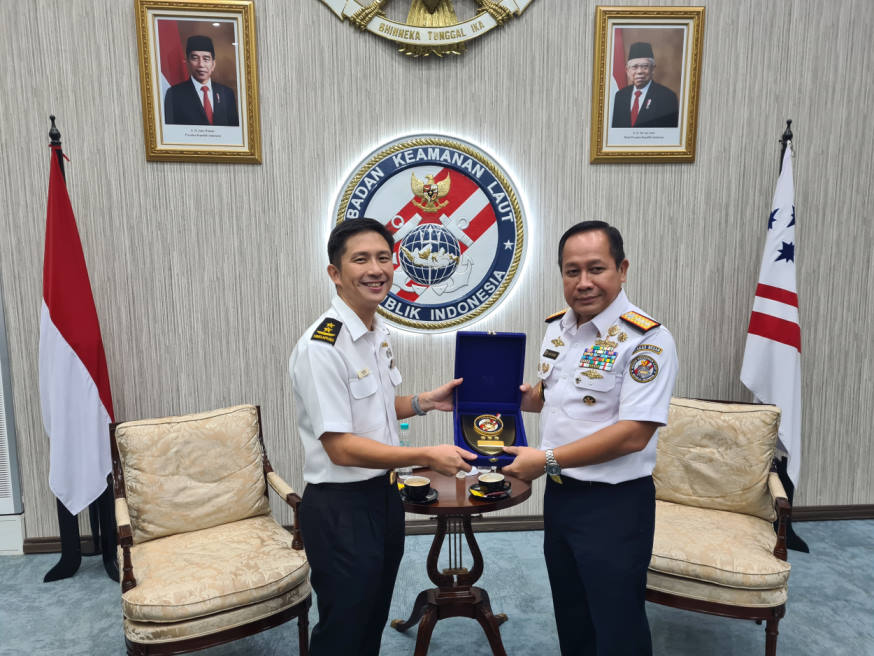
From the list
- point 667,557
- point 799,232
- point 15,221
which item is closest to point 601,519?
point 667,557

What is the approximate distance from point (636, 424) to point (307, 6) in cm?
266

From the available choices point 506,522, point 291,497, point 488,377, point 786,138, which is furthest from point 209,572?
point 786,138

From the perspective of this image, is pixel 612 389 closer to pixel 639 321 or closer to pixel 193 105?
pixel 639 321

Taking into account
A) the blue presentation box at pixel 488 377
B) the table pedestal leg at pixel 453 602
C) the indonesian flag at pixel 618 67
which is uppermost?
the indonesian flag at pixel 618 67

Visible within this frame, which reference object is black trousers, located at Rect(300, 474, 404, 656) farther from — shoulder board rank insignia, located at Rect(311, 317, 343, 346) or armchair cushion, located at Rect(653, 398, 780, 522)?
armchair cushion, located at Rect(653, 398, 780, 522)

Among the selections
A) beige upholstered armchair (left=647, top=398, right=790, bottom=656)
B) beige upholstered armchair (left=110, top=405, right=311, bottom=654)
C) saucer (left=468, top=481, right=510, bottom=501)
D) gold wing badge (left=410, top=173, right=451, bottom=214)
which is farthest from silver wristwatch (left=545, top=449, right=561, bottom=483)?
gold wing badge (left=410, top=173, right=451, bottom=214)

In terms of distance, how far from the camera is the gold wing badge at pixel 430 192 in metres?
3.01

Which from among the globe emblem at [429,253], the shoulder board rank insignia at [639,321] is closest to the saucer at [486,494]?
the shoulder board rank insignia at [639,321]

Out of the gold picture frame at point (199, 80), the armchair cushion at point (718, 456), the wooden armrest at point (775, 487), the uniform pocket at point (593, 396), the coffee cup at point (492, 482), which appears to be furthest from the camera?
the gold picture frame at point (199, 80)

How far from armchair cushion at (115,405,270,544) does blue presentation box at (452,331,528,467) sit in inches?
42.8

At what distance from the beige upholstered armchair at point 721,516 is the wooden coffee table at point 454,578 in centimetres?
64

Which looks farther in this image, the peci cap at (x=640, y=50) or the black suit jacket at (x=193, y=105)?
the peci cap at (x=640, y=50)

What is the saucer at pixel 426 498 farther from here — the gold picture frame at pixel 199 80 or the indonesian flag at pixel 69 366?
the gold picture frame at pixel 199 80

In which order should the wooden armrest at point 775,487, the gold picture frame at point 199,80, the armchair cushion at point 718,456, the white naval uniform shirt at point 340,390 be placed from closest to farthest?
the white naval uniform shirt at point 340,390, the wooden armrest at point 775,487, the armchair cushion at point 718,456, the gold picture frame at point 199,80
